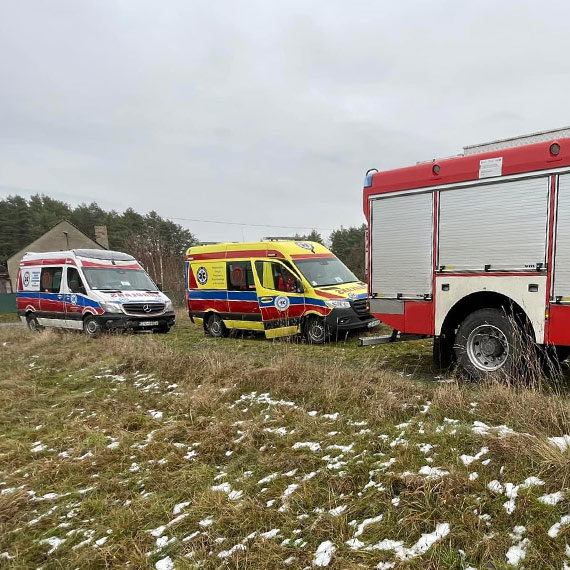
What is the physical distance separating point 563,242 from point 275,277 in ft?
22.3

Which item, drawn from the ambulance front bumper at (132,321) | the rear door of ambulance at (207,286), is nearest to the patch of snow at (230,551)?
the rear door of ambulance at (207,286)

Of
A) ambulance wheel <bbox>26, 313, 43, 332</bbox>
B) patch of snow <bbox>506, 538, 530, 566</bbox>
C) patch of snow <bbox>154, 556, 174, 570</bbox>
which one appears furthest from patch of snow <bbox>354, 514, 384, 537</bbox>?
ambulance wheel <bbox>26, 313, 43, 332</bbox>

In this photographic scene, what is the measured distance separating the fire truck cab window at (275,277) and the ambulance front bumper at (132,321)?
3.82 meters

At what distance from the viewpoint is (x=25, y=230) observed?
61.6 metres

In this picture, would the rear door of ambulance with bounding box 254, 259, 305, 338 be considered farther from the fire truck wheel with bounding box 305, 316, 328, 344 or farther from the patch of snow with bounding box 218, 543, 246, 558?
the patch of snow with bounding box 218, 543, 246, 558

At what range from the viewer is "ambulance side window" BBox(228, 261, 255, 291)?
37.3ft

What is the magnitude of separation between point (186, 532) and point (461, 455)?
212cm

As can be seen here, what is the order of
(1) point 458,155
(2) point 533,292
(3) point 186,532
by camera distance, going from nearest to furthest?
(3) point 186,532
(2) point 533,292
(1) point 458,155

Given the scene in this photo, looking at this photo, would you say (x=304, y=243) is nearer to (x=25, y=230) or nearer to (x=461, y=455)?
(x=461, y=455)

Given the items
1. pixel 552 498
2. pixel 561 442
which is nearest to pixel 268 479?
pixel 552 498

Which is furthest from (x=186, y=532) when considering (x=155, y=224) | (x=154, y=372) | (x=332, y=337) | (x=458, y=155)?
(x=155, y=224)

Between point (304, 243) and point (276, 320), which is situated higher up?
point (304, 243)

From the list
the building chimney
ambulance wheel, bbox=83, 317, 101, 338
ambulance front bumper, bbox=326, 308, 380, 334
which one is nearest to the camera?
ambulance front bumper, bbox=326, 308, 380, 334

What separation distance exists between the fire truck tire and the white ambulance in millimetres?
8826
